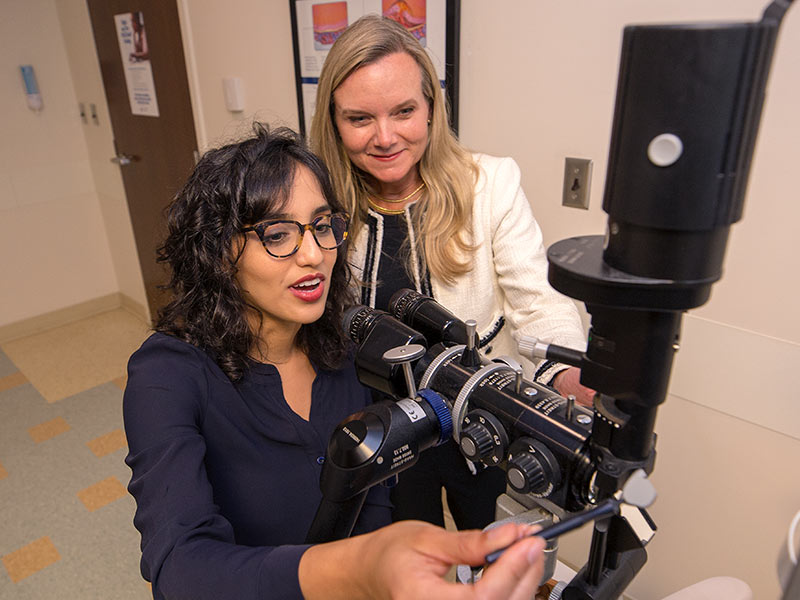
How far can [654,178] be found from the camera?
0.43 m

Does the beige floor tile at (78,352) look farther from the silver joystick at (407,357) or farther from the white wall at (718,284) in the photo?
the silver joystick at (407,357)

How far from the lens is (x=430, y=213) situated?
4.49 feet

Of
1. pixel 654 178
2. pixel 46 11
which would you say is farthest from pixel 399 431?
pixel 46 11

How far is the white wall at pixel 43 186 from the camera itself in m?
3.21

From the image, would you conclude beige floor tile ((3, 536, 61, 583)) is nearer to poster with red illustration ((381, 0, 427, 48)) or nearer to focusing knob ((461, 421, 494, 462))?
focusing knob ((461, 421, 494, 462))

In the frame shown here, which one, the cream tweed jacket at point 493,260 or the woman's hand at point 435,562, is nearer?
the woman's hand at point 435,562

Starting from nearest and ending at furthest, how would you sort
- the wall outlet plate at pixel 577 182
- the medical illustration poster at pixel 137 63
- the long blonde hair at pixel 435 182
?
1. the long blonde hair at pixel 435 182
2. the wall outlet plate at pixel 577 182
3. the medical illustration poster at pixel 137 63

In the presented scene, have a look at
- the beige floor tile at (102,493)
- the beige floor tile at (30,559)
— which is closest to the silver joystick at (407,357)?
the beige floor tile at (30,559)

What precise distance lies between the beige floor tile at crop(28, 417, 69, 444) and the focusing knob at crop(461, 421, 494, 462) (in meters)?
2.63

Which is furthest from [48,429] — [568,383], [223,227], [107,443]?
[568,383]

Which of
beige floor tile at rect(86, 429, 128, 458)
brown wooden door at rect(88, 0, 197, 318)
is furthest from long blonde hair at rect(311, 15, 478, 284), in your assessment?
beige floor tile at rect(86, 429, 128, 458)

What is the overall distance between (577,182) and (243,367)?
0.98 m

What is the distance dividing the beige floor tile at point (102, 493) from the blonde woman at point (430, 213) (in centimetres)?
151

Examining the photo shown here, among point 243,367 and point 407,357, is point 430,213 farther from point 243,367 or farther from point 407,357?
point 407,357
